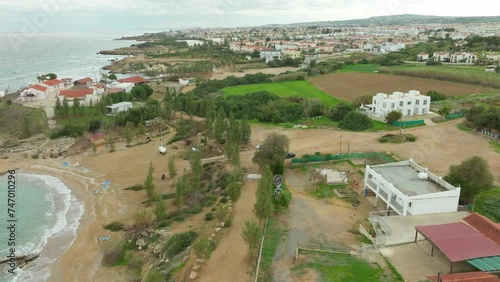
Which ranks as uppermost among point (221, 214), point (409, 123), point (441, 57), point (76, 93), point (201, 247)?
point (76, 93)

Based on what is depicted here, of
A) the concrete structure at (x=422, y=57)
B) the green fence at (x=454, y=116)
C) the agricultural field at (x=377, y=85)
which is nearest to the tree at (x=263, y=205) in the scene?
the green fence at (x=454, y=116)

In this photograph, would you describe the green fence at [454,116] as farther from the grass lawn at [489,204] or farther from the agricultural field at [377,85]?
the grass lawn at [489,204]

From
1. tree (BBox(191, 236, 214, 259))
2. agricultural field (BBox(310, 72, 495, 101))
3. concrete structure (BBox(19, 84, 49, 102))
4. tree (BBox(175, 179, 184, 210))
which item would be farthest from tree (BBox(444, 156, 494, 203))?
concrete structure (BBox(19, 84, 49, 102))

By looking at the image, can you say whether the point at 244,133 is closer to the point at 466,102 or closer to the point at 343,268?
the point at 343,268

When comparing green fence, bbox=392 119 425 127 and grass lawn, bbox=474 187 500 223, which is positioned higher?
grass lawn, bbox=474 187 500 223

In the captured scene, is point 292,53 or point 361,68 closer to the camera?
point 361,68

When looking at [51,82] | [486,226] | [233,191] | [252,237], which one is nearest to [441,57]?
[51,82]

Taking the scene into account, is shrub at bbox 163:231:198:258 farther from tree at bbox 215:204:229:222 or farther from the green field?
the green field

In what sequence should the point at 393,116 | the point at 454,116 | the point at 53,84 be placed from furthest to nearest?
the point at 53,84 → the point at 454,116 → the point at 393,116
